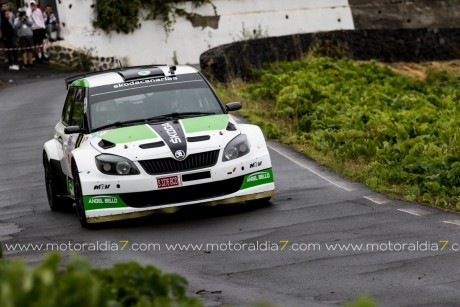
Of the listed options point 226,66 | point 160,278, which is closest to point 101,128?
point 160,278

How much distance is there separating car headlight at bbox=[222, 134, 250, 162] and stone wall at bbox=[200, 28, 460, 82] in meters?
15.7

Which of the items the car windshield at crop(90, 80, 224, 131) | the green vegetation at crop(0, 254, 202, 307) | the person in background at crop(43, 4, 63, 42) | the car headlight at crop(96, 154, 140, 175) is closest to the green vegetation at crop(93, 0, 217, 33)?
the person in background at crop(43, 4, 63, 42)

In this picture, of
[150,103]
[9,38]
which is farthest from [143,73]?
[9,38]

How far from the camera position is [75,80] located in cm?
1534

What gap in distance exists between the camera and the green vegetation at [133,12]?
4153 centimetres

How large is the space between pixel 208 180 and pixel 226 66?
Answer: 54.1ft

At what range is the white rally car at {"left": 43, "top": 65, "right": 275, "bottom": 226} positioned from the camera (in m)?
12.7

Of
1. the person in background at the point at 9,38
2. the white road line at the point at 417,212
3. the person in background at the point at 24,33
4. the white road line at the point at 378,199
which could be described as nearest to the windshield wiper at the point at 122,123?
the white road line at the point at 378,199

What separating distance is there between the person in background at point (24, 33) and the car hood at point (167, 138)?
2658cm

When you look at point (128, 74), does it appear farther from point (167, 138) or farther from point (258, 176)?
point (258, 176)

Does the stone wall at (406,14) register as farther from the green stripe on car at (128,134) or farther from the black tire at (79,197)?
the black tire at (79,197)

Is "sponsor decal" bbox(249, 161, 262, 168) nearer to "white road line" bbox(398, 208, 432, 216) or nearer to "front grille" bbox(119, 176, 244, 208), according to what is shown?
"front grille" bbox(119, 176, 244, 208)

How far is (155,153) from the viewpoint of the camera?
1267cm

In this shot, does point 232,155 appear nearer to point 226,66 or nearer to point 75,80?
point 75,80
